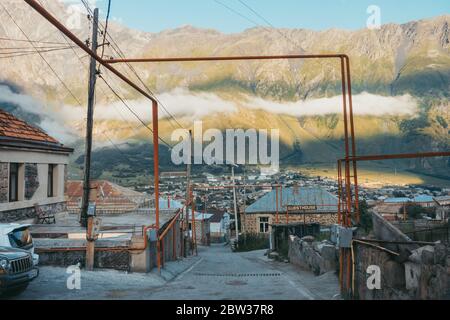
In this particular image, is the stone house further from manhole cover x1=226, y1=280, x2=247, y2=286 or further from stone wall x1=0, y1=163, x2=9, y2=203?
manhole cover x1=226, y1=280, x2=247, y2=286

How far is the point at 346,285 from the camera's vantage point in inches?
458

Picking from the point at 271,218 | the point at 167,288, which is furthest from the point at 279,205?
the point at 167,288

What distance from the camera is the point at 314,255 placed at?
17.4 m

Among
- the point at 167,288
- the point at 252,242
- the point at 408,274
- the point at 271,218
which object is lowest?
the point at 252,242

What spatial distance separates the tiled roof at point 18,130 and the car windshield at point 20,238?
23.8 ft

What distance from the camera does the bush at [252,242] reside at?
45.7 m

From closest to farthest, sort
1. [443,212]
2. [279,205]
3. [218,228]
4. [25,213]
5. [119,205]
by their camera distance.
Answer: [25,213]
[443,212]
[119,205]
[279,205]
[218,228]

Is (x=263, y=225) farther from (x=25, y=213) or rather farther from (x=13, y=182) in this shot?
(x=13, y=182)

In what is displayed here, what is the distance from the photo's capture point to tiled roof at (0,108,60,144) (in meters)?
20.3

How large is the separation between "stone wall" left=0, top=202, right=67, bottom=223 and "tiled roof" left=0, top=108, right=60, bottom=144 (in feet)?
9.62

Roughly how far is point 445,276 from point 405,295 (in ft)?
3.81

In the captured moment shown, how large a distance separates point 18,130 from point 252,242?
29556 mm
